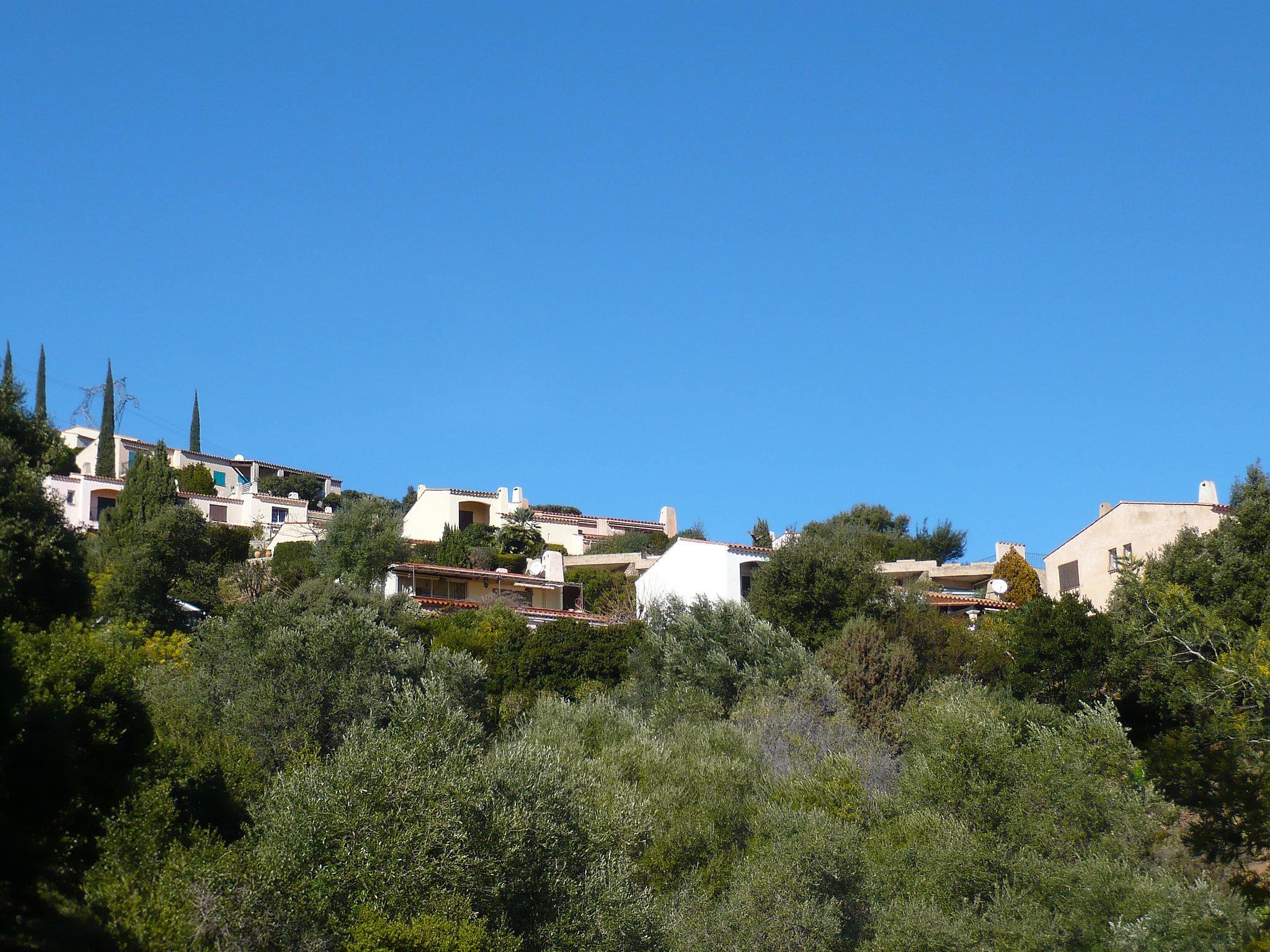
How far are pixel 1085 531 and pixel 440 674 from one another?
3305 centimetres

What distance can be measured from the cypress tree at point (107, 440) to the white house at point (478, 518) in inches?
749

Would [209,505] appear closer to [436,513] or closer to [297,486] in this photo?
[436,513]

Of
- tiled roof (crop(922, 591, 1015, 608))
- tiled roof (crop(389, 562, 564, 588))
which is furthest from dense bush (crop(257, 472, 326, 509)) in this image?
tiled roof (crop(922, 591, 1015, 608))

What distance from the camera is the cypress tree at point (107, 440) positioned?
75.1 meters

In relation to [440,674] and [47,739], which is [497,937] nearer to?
[47,739]

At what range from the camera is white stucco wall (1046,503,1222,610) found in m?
47.6

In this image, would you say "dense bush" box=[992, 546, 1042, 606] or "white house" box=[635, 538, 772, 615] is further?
"dense bush" box=[992, 546, 1042, 606]

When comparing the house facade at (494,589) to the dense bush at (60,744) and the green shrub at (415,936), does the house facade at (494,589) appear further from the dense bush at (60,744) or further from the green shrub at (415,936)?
the green shrub at (415,936)

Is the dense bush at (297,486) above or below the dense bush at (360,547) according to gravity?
above

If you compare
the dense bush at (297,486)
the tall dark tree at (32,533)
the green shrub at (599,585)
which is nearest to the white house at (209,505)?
the dense bush at (297,486)

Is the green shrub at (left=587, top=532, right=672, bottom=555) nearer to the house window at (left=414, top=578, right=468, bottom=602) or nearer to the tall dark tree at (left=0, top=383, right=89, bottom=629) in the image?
the house window at (left=414, top=578, right=468, bottom=602)

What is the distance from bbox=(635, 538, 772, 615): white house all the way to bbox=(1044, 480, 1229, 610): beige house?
42.8 ft

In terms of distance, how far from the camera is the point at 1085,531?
53688mm

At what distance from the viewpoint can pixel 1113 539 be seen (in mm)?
51250
